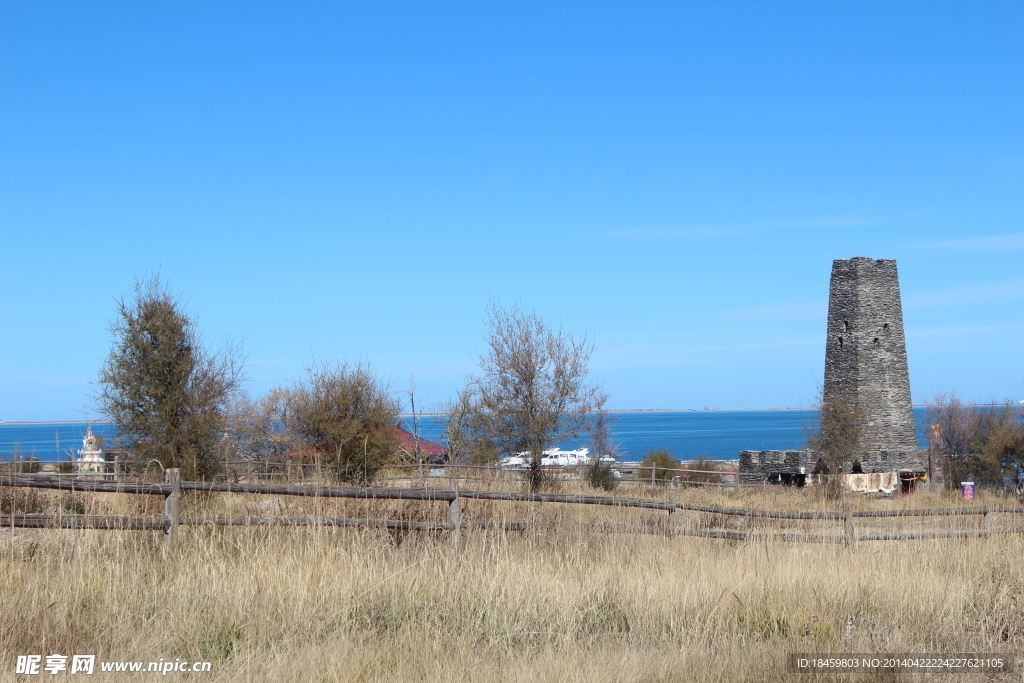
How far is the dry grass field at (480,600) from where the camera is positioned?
16.3ft

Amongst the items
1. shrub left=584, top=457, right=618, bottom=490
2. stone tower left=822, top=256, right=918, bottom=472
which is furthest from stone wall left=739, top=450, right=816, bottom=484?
shrub left=584, top=457, right=618, bottom=490

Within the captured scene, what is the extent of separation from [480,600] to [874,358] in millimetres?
32583

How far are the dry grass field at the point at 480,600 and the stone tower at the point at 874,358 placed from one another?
28.2 meters

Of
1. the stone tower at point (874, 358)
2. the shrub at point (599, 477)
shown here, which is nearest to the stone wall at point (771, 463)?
the stone tower at point (874, 358)

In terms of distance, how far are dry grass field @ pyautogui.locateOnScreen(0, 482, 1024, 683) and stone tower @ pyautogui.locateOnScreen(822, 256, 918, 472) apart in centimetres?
2817

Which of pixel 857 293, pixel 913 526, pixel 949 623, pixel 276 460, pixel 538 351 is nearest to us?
pixel 949 623

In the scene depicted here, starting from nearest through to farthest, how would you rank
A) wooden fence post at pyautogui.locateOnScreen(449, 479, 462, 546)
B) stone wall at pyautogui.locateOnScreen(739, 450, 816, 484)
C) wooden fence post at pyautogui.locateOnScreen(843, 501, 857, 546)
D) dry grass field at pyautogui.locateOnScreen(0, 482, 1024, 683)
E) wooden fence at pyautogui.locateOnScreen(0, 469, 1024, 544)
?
dry grass field at pyautogui.locateOnScreen(0, 482, 1024, 683)
wooden fence at pyautogui.locateOnScreen(0, 469, 1024, 544)
wooden fence post at pyautogui.locateOnScreen(449, 479, 462, 546)
wooden fence post at pyautogui.locateOnScreen(843, 501, 857, 546)
stone wall at pyautogui.locateOnScreen(739, 450, 816, 484)

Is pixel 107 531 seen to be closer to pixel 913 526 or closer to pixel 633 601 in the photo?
pixel 633 601

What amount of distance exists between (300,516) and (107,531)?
157 cm

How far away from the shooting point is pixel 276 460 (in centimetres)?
2441

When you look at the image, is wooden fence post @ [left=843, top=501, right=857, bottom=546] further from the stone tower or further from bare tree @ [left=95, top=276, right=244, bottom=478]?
the stone tower

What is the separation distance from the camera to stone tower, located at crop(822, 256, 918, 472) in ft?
115

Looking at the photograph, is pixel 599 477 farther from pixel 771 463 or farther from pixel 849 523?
pixel 849 523

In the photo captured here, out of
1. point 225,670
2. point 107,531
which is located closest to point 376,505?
point 107,531
